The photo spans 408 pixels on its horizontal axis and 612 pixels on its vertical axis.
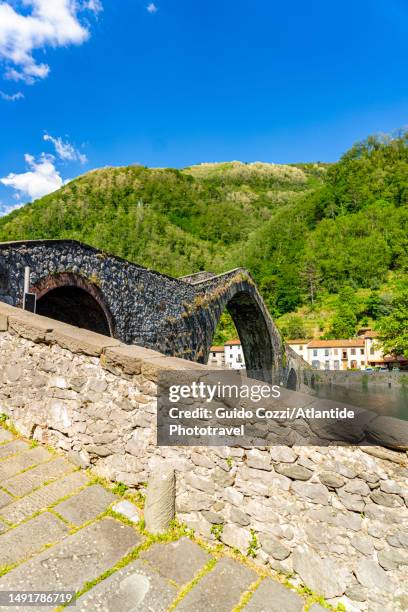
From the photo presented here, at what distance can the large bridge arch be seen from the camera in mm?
7127

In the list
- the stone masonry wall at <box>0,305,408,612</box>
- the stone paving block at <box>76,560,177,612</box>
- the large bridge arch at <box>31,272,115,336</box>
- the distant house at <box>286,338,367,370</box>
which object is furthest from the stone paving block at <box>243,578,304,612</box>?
the distant house at <box>286,338,367,370</box>

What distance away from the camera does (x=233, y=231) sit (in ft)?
322

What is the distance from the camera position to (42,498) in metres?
2.76

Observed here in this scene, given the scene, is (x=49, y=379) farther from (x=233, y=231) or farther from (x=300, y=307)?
(x=233, y=231)

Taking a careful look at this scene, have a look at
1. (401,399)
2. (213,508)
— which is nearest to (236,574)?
(213,508)

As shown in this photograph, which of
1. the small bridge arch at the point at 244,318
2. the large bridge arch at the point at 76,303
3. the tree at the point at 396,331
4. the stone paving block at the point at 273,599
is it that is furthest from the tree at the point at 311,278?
the stone paving block at the point at 273,599

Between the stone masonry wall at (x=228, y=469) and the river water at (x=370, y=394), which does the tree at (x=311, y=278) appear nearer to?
the river water at (x=370, y=394)

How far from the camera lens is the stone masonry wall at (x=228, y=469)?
7.02 feet

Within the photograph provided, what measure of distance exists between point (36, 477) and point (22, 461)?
0.88 ft

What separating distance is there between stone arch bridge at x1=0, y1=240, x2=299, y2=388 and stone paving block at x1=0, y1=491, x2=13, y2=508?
12.1ft

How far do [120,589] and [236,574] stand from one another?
2.34 feet

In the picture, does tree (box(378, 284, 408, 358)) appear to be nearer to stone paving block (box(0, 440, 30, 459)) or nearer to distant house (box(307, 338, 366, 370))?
distant house (box(307, 338, 366, 370))

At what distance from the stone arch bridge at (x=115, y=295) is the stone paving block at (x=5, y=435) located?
9.19ft

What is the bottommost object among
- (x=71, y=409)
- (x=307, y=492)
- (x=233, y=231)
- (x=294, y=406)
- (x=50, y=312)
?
(x=307, y=492)
